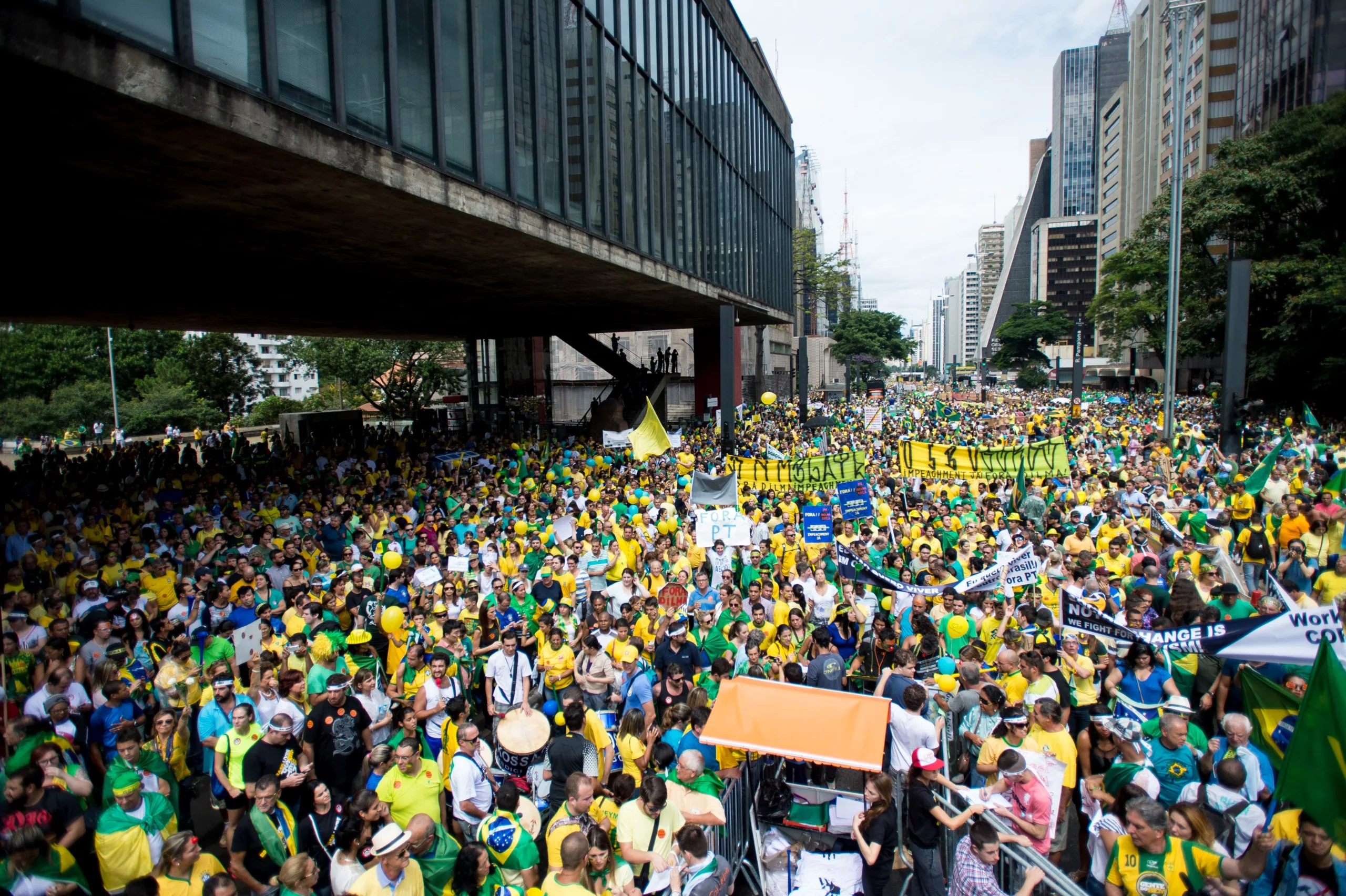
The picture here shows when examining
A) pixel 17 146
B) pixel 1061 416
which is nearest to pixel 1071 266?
pixel 1061 416

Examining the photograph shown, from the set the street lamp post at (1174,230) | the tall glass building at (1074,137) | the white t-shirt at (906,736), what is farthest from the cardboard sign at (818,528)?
the tall glass building at (1074,137)

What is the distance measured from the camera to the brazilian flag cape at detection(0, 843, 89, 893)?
423cm

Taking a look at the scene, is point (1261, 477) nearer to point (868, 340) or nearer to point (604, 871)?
point (604, 871)

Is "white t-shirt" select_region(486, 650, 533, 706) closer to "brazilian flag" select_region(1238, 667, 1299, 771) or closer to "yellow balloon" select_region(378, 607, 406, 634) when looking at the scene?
"yellow balloon" select_region(378, 607, 406, 634)

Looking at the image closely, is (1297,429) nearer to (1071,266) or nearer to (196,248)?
(196,248)

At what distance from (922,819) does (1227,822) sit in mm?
1783

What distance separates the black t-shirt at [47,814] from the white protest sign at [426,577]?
4.52 m

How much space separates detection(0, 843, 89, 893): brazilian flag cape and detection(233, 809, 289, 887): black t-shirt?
33.8 inches

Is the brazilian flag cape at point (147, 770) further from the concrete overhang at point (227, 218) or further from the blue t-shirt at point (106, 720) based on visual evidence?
the concrete overhang at point (227, 218)

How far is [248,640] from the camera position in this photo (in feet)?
25.0

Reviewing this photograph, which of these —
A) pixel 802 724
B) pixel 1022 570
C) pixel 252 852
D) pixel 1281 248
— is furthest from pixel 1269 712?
pixel 1281 248

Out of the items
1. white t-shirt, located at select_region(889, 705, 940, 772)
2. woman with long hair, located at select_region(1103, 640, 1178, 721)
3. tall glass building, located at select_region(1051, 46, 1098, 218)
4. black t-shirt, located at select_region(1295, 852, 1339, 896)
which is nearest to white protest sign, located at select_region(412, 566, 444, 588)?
white t-shirt, located at select_region(889, 705, 940, 772)

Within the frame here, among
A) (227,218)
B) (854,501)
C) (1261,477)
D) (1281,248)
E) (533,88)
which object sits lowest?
(854,501)

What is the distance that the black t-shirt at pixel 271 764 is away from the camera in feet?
17.5
